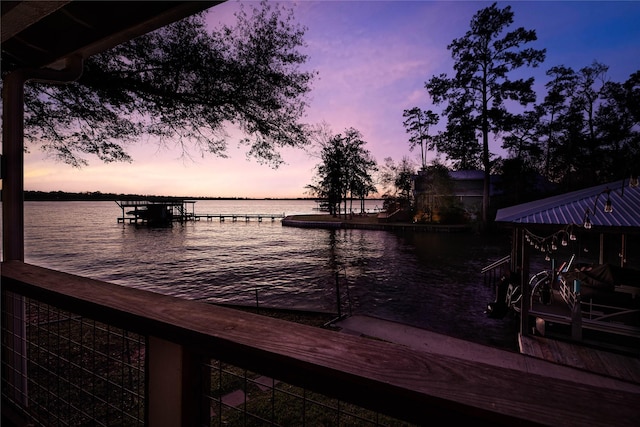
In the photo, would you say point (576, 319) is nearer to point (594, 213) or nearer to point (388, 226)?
point (594, 213)

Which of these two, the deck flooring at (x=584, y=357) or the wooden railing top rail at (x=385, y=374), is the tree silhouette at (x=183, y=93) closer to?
the wooden railing top rail at (x=385, y=374)

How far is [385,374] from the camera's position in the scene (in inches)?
33.5

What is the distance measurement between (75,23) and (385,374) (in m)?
3.08

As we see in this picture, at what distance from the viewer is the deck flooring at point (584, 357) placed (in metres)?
5.85

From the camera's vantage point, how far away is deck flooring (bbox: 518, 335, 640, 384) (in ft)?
19.2

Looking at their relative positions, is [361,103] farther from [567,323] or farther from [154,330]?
[154,330]

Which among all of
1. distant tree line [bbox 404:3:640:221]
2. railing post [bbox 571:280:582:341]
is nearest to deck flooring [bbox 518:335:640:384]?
railing post [bbox 571:280:582:341]

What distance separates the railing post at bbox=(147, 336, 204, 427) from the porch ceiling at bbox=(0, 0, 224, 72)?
1.85m

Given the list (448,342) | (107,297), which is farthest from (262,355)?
(448,342)

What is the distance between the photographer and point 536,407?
0.73m

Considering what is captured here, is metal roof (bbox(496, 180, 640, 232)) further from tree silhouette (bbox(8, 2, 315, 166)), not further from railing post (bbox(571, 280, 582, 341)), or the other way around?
tree silhouette (bbox(8, 2, 315, 166))

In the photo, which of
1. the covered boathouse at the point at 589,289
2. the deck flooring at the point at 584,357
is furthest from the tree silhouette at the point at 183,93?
the deck flooring at the point at 584,357

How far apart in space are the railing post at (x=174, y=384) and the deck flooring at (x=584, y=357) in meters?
7.07

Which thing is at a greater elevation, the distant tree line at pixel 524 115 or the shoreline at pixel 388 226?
the distant tree line at pixel 524 115
